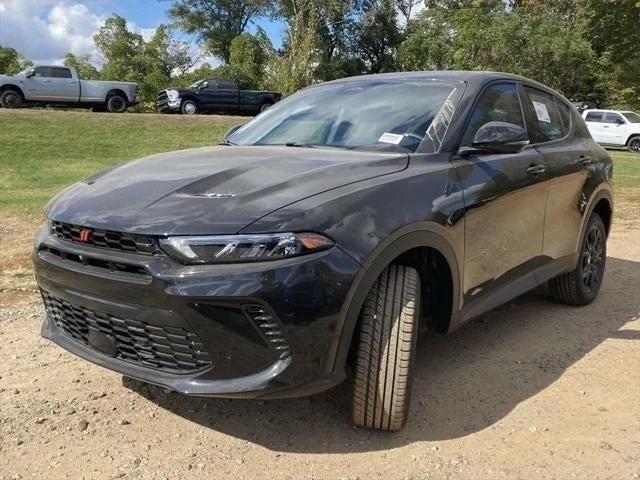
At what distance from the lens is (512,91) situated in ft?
13.0

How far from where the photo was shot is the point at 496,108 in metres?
3.70

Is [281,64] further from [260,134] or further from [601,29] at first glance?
[260,134]

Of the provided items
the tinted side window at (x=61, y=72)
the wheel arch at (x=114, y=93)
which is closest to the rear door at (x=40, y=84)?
the tinted side window at (x=61, y=72)

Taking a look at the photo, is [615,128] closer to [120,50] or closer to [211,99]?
[211,99]

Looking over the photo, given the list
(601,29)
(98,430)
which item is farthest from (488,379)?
(601,29)

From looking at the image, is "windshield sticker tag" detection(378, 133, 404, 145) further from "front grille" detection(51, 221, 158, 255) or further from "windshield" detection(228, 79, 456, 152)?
"front grille" detection(51, 221, 158, 255)

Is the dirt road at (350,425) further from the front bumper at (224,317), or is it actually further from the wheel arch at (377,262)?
the wheel arch at (377,262)

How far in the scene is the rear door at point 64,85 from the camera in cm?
2122

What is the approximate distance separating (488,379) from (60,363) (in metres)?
2.40

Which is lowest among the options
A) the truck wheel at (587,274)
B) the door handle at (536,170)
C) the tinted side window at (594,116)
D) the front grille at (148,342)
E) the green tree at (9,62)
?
the truck wheel at (587,274)

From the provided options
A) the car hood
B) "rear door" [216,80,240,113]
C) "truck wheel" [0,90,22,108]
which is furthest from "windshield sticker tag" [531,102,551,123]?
"rear door" [216,80,240,113]

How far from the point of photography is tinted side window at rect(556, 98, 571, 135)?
4.56 m

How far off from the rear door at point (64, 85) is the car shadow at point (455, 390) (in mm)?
20247

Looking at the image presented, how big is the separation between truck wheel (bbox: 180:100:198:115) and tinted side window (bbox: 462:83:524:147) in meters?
20.7
